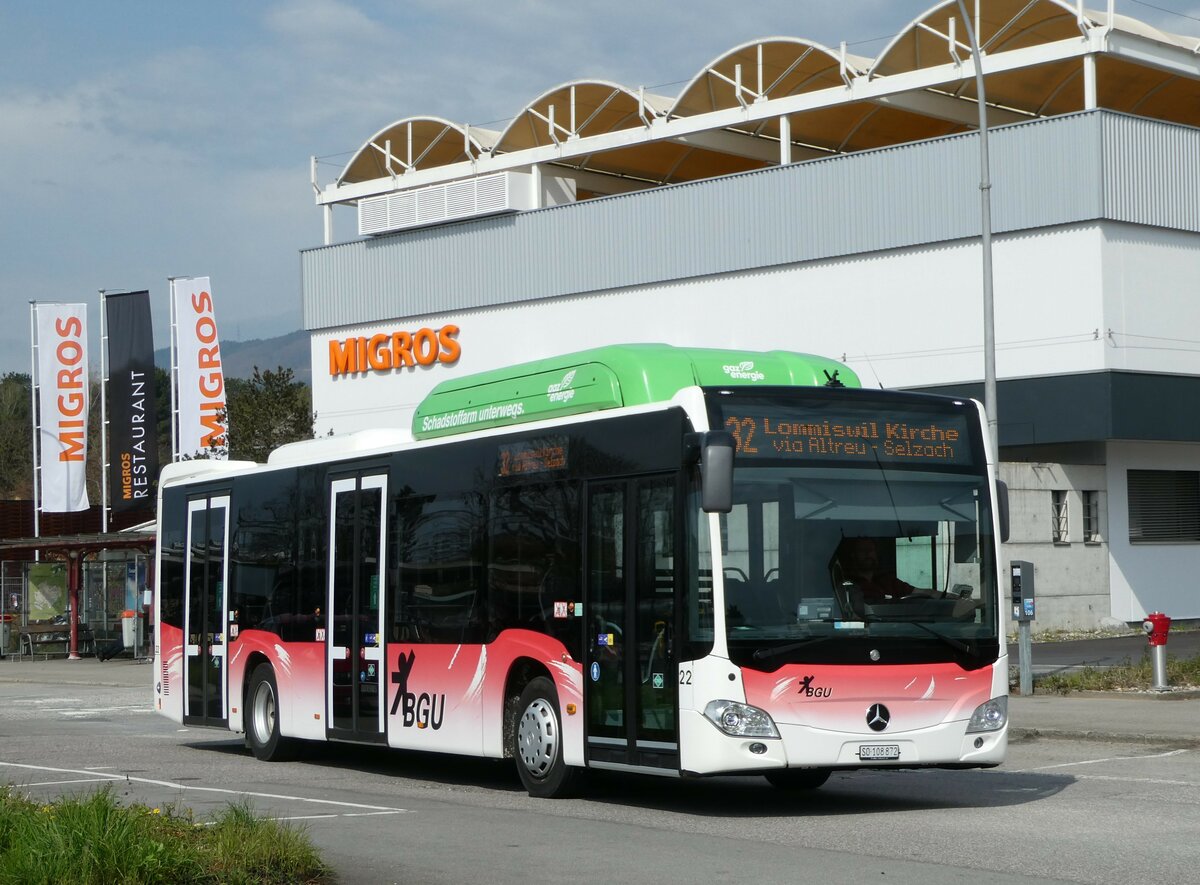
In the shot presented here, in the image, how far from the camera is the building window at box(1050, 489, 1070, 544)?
38000 millimetres

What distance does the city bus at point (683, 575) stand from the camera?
12008 mm

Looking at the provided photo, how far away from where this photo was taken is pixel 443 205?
52.1 metres

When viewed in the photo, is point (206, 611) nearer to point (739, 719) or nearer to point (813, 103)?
point (739, 719)

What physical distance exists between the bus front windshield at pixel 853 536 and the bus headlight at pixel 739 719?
0.30m

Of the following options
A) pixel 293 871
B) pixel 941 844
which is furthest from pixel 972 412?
pixel 293 871

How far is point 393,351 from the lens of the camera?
53469 mm

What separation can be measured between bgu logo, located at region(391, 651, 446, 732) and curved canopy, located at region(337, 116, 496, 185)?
38.7m

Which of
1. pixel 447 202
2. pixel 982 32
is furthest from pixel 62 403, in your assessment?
pixel 982 32

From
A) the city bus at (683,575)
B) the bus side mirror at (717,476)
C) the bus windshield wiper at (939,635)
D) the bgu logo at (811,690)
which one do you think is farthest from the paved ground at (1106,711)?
the bus side mirror at (717,476)

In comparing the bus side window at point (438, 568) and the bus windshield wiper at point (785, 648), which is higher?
the bus side window at point (438, 568)

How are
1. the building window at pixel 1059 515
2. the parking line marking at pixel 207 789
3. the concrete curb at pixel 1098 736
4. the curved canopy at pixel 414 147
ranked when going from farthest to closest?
the curved canopy at pixel 414 147 < the building window at pixel 1059 515 < the concrete curb at pixel 1098 736 < the parking line marking at pixel 207 789

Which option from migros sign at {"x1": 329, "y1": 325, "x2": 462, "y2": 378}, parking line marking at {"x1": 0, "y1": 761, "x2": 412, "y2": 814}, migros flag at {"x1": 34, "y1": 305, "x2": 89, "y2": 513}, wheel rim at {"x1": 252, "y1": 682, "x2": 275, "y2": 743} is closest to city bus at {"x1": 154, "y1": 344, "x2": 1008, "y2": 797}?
parking line marking at {"x1": 0, "y1": 761, "x2": 412, "y2": 814}

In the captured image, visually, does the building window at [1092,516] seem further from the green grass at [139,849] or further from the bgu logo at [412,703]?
the green grass at [139,849]

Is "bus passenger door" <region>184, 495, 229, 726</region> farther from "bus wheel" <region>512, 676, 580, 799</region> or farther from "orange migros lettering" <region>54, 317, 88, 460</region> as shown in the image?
"orange migros lettering" <region>54, 317, 88, 460</region>
